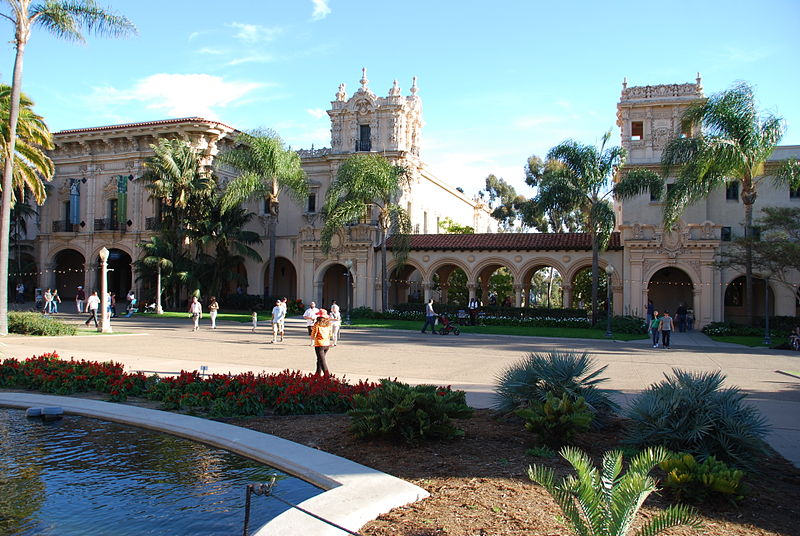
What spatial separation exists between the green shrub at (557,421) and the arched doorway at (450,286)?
114 feet

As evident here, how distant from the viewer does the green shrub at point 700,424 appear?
6.29m

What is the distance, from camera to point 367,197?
120 ft

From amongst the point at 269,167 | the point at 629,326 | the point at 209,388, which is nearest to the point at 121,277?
the point at 269,167

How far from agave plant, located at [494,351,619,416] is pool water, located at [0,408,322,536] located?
3.30 meters

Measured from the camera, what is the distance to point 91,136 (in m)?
46.8

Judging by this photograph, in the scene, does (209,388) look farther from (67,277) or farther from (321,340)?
(67,277)

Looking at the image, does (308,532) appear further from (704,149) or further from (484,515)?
(704,149)

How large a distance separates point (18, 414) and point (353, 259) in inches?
1235

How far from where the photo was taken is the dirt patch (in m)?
4.80

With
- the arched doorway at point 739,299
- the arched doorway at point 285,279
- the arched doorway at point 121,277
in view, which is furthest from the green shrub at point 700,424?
the arched doorway at point 121,277

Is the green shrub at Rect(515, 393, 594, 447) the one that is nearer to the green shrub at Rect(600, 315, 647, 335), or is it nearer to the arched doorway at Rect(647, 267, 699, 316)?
the green shrub at Rect(600, 315, 647, 335)

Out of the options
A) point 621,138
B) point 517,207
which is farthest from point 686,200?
point 517,207

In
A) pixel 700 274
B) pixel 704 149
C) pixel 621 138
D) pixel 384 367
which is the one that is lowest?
pixel 384 367

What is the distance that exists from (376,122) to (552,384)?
40.6 m
